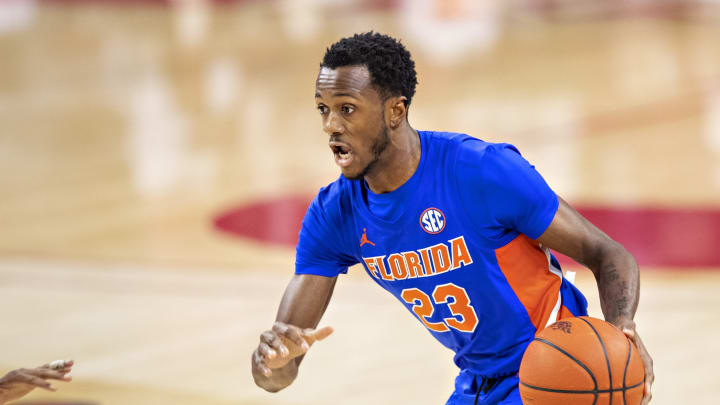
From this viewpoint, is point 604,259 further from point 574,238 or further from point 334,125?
point 334,125

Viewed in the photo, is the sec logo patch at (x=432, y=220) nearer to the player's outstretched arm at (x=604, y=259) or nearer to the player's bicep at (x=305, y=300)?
the player's outstretched arm at (x=604, y=259)

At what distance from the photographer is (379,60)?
3895mm

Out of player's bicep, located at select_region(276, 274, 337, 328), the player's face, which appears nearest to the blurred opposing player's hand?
player's bicep, located at select_region(276, 274, 337, 328)

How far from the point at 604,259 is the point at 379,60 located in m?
0.99

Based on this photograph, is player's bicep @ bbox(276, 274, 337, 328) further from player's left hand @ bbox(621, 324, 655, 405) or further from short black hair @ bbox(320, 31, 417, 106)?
player's left hand @ bbox(621, 324, 655, 405)

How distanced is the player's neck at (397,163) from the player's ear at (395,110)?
0.04 m

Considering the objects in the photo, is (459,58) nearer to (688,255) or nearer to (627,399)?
(688,255)

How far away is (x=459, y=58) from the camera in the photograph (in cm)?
2152

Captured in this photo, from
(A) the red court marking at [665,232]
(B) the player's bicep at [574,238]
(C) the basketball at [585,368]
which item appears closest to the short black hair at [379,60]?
(B) the player's bicep at [574,238]

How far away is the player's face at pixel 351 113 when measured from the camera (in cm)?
384

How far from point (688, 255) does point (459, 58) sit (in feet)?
41.7

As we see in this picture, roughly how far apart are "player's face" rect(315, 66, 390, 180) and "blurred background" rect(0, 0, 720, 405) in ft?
9.09

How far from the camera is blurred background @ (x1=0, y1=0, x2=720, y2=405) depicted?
7219 millimetres

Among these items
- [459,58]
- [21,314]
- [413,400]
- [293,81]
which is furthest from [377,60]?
[459,58]
